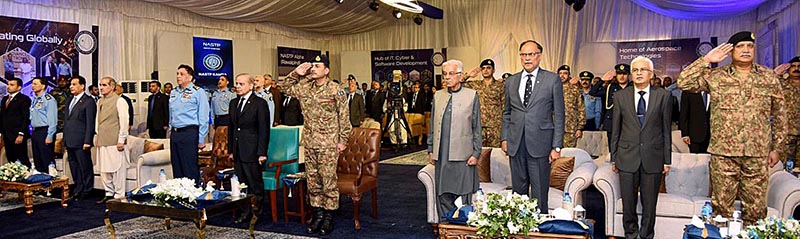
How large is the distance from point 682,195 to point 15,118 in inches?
294

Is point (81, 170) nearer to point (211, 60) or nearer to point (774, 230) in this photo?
point (211, 60)

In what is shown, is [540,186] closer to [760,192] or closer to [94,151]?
[760,192]

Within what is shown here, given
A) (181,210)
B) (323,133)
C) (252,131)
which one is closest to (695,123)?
(323,133)

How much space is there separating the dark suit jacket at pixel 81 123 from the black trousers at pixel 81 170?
0.14 metres

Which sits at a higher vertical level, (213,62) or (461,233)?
(213,62)

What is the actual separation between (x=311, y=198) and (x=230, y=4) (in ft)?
25.2

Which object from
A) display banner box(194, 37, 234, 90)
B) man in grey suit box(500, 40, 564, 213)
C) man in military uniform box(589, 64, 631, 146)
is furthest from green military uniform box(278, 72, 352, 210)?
display banner box(194, 37, 234, 90)

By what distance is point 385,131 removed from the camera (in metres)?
13.1

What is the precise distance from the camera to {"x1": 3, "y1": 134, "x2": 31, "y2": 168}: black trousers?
786cm

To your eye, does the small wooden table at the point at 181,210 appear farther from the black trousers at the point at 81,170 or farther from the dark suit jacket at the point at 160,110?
the dark suit jacket at the point at 160,110

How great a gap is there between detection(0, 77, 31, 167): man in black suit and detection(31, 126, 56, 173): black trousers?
19cm

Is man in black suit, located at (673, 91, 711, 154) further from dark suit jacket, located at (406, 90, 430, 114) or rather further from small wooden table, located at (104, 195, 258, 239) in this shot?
dark suit jacket, located at (406, 90, 430, 114)

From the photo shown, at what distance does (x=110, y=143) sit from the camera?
23.0 feet

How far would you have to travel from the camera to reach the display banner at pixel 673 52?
13484 mm
